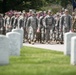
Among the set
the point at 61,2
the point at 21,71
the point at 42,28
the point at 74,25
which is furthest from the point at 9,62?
the point at 61,2

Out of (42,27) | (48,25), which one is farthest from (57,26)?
(42,27)

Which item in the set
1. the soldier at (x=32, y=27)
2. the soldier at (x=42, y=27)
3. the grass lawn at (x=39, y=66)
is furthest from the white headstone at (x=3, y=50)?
the soldier at (x=32, y=27)

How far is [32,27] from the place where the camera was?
3219cm

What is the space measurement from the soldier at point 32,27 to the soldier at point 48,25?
0.75 metres

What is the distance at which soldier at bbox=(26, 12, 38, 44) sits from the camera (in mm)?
31953

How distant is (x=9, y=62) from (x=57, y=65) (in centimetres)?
178

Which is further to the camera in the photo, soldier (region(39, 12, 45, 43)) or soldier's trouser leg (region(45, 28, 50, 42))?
soldier's trouser leg (region(45, 28, 50, 42))

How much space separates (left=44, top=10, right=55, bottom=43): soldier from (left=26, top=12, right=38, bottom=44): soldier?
2.47 ft

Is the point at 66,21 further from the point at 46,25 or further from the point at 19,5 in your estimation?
the point at 19,5

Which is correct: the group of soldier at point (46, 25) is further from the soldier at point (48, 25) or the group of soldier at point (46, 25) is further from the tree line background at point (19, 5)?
the tree line background at point (19, 5)

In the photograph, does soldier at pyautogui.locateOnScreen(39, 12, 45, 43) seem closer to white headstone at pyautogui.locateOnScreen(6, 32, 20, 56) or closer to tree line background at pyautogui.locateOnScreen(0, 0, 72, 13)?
white headstone at pyautogui.locateOnScreen(6, 32, 20, 56)

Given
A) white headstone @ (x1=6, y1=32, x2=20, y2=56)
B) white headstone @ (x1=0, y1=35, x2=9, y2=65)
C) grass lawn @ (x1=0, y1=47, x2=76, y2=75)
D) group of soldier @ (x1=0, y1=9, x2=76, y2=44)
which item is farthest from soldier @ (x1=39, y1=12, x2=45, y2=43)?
white headstone @ (x1=0, y1=35, x2=9, y2=65)

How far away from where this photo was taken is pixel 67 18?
30.6 meters

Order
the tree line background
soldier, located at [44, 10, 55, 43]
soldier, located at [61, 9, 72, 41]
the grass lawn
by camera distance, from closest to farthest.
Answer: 1. the grass lawn
2. soldier, located at [61, 9, 72, 41]
3. soldier, located at [44, 10, 55, 43]
4. the tree line background
